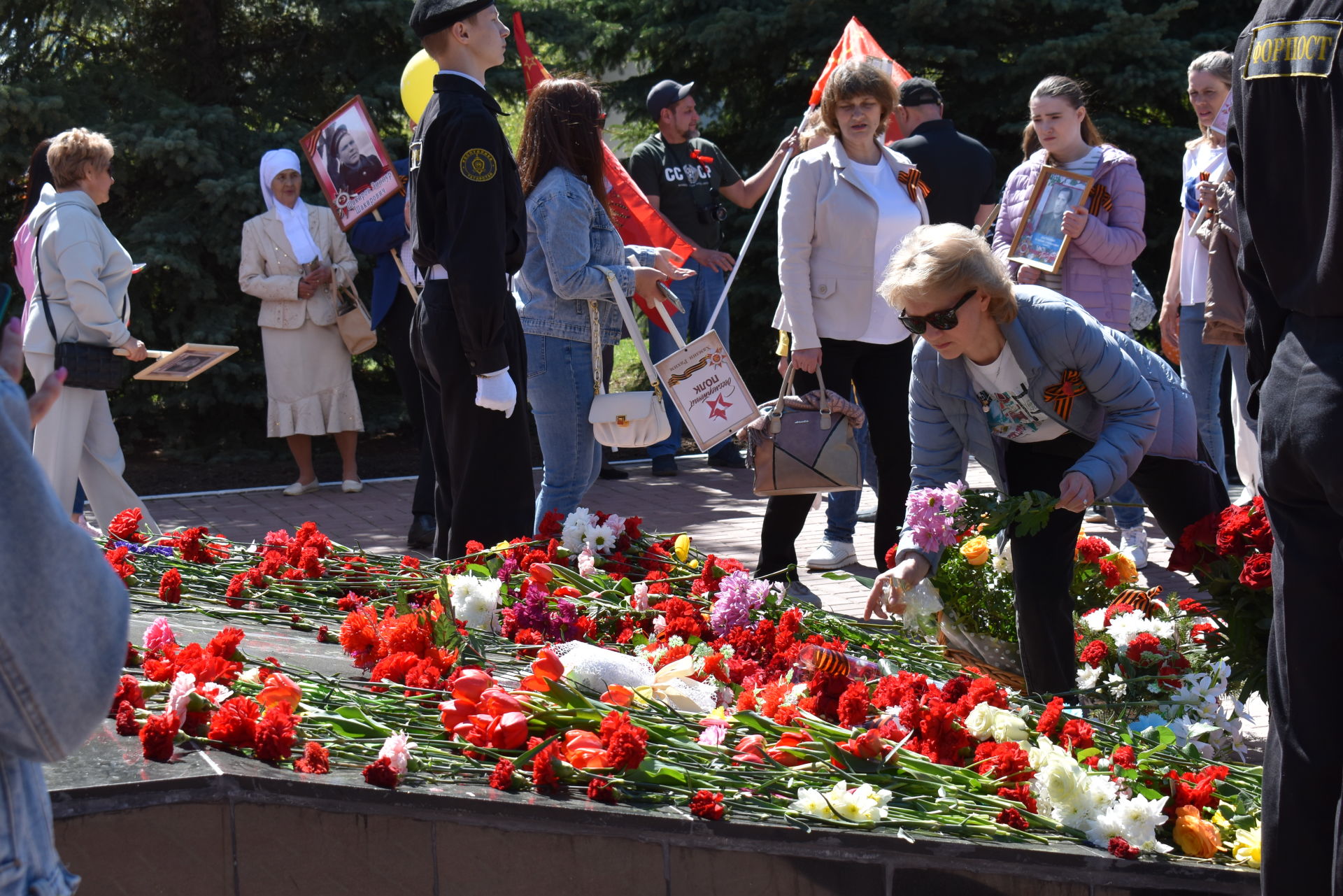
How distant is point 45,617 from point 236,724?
1318mm

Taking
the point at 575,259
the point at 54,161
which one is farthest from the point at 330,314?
the point at 575,259

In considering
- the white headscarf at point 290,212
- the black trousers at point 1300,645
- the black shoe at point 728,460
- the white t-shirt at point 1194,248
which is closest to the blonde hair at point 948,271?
the black trousers at point 1300,645

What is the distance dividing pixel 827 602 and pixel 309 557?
2291 mm

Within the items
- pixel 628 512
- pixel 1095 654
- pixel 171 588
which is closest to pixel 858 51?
pixel 628 512

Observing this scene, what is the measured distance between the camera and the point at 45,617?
4.70ft

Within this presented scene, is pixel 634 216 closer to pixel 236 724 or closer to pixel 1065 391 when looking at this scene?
pixel 1065 391

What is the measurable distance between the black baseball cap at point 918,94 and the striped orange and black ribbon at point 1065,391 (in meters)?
3.92

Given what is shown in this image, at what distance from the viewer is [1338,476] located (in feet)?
6.98

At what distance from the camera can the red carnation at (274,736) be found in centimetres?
267

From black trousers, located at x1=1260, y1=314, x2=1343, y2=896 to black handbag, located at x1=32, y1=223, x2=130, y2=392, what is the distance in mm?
5434

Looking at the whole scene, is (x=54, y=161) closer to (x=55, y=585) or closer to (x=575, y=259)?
(x=575, y=259)

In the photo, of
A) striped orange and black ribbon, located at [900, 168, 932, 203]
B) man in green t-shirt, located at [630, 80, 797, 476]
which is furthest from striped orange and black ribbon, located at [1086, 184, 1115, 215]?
man in green t-shirt, located at [630, 80, 797, 476]

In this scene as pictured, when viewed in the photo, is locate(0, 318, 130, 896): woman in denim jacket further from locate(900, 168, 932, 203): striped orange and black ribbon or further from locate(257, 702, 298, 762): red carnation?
locate(900, 168, 932, 203): striped orange and black ribbon

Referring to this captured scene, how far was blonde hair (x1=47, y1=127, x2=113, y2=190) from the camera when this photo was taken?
20.6 ft
